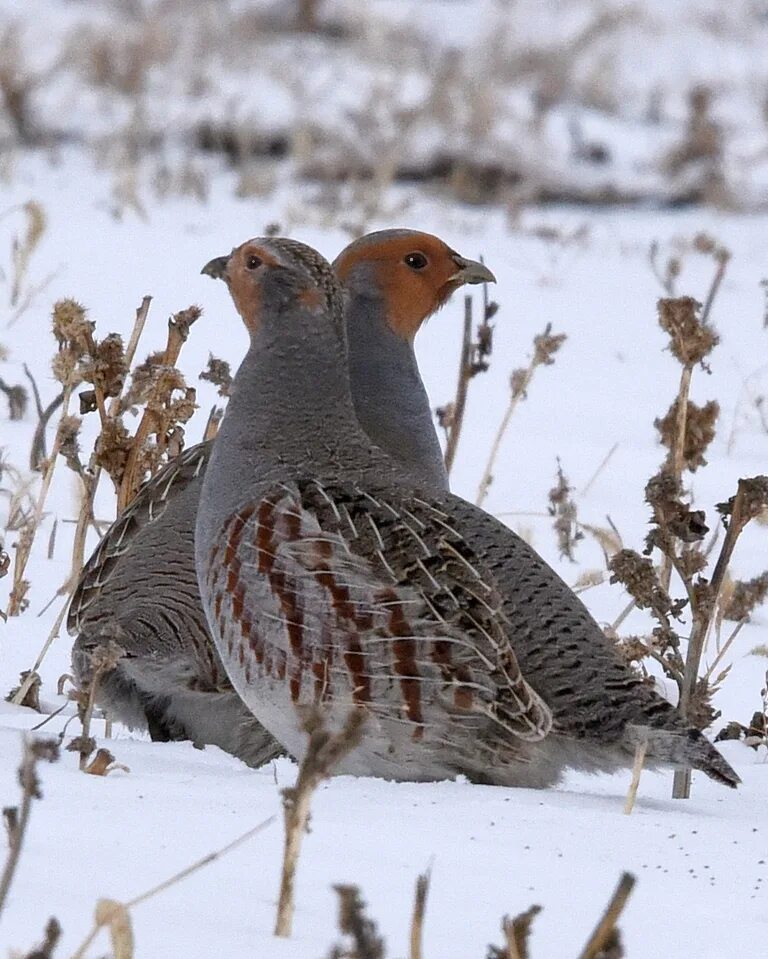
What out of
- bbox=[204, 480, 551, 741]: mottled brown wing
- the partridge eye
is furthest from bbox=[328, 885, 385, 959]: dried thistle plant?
the partridge eye

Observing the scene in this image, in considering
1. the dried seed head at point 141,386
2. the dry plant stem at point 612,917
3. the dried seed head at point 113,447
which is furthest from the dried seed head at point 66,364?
the dry plant stem at point 612,917

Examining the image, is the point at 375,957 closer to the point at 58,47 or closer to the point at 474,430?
the point at 474,430

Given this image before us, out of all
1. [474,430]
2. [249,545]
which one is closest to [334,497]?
[249,545]

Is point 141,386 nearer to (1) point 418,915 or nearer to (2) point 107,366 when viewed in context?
(2) point 107,366

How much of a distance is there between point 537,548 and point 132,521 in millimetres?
1706

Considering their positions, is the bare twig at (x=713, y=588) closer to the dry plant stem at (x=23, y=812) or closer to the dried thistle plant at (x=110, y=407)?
the dried thistle plant at (x=110, y=407)

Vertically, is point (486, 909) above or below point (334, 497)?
below

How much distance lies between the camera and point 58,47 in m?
12.8

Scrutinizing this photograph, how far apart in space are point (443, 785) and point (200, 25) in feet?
37.2

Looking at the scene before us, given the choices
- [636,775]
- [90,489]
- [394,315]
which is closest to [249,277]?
[90,489]

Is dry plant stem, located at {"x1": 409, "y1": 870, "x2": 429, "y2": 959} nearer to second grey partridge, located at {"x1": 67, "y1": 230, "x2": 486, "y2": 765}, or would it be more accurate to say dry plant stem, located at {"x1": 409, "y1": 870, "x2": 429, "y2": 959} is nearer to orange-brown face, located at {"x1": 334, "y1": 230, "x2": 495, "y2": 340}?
second grey partridge, located at {"x1": 67, "y1": 230, "x2": 486, "y2": 765}

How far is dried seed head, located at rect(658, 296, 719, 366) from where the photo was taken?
3.77 m

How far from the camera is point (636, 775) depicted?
2996 mm

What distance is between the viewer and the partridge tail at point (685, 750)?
3.25 meters
